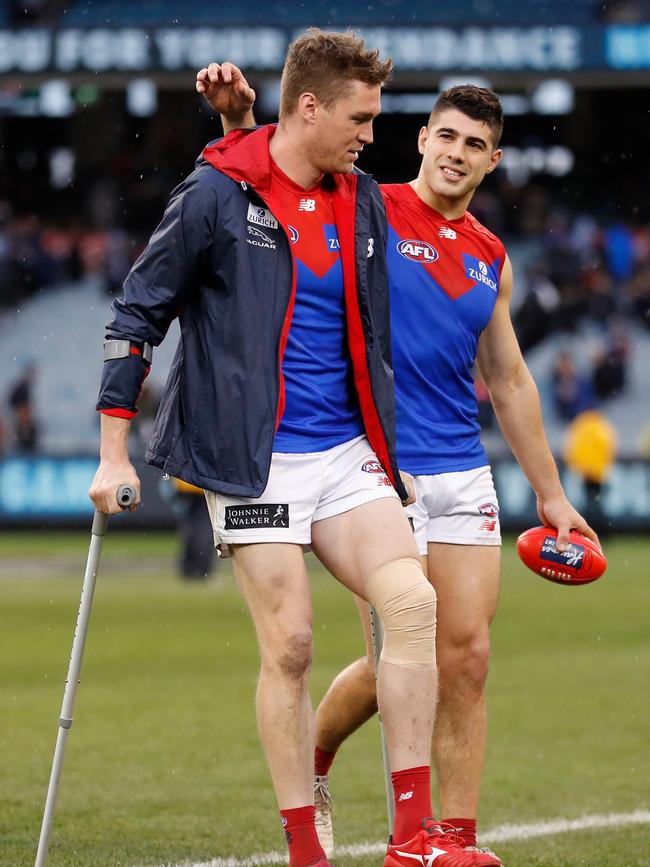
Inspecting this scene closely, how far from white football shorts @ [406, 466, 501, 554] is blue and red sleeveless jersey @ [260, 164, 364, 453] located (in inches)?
30.4

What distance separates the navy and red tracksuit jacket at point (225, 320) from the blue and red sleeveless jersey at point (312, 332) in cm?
4

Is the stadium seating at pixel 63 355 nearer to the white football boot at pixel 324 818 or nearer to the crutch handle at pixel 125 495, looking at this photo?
the white football boot at pixel 324 818

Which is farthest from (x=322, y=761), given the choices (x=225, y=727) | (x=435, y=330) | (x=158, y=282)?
(x=225, y=727)

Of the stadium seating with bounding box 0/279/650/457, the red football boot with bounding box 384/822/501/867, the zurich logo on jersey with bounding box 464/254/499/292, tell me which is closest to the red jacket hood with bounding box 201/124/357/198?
the zurich logo on jersey with bounding box 464/254/499/292

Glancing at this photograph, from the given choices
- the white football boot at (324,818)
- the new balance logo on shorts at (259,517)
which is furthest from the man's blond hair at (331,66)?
the white football boot at (324,818)

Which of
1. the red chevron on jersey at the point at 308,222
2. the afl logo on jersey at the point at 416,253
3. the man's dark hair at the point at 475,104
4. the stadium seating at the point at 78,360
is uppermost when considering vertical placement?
the man's dark hair at the point at 475,104

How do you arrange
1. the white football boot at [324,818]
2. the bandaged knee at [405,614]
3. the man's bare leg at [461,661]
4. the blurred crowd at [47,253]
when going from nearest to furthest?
the bandaged knee at [405,614] → the man's bare leg at [461,661] → the white football boot at [324,818] → the blurred crowd at [47,253]

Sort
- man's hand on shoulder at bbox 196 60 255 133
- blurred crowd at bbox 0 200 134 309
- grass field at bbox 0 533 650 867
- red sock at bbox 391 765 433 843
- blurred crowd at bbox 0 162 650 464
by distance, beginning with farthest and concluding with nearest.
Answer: blurred crowd at bbox 0 200 134 309
blurred crowd at bbox 0 162 650 464
grass field at bbox 0 533 650 867
man's hand on shoulder at bbox 196 60 255 133
red sock at bbox 391 765 433 843

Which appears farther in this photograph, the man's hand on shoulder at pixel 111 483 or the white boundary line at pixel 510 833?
the white boundary line at pixel 510 833

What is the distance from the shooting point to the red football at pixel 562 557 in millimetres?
5875

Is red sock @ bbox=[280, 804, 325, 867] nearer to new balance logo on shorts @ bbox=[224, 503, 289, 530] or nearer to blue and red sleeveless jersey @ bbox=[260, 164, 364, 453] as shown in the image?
new balance logo on shorts @ bbox=[224, 503, 289, 530]

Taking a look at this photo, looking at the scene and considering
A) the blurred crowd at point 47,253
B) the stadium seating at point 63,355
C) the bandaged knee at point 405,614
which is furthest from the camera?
the blurred crowd at point 47,253

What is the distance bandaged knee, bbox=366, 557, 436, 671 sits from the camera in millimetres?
4777

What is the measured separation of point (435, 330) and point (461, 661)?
116cm
